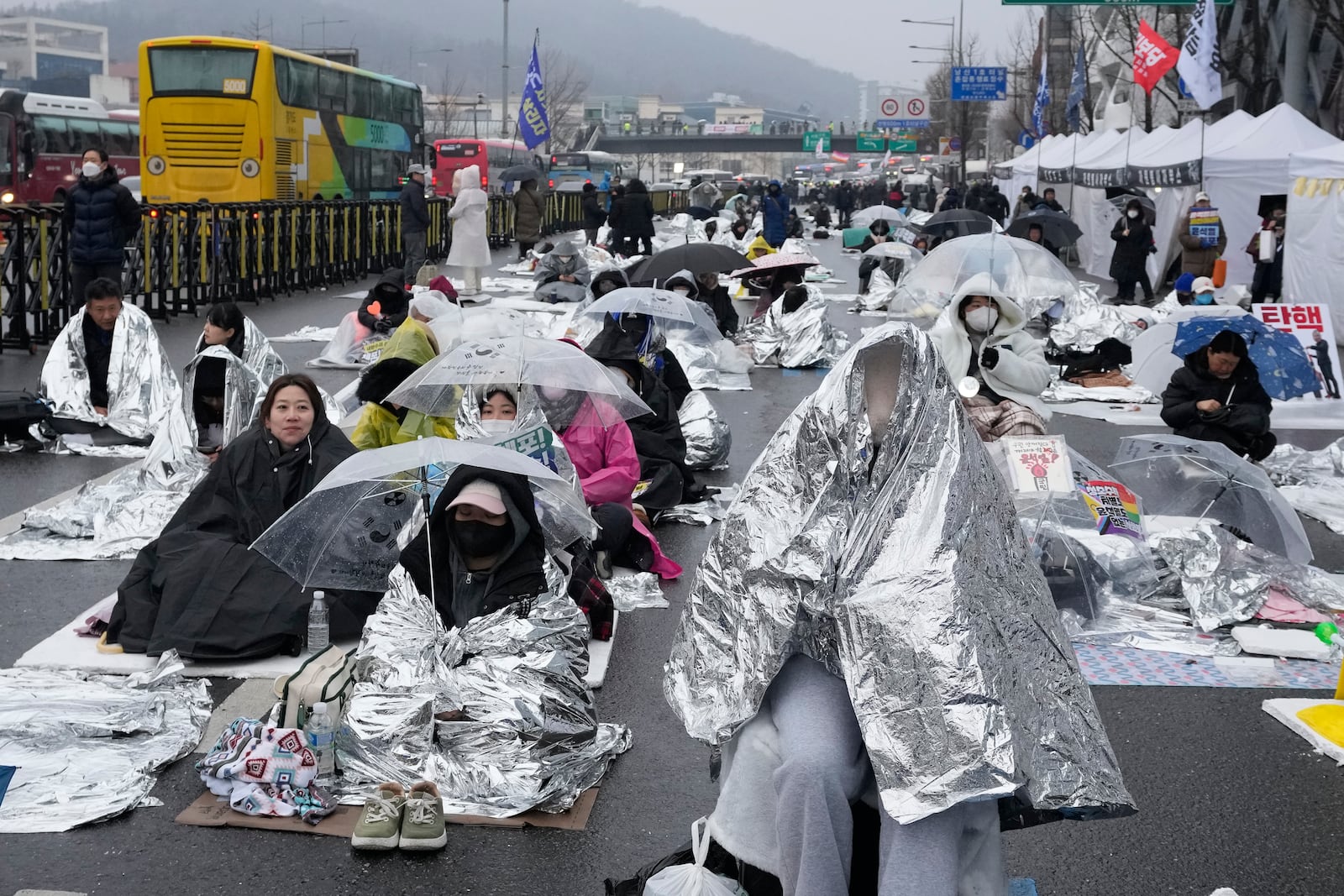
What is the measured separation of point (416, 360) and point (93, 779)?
3579 mm

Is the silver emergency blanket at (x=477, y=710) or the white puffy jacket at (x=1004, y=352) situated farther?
the white puffy jacket at (x=1004, y=352)

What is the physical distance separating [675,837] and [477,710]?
0.77 meters

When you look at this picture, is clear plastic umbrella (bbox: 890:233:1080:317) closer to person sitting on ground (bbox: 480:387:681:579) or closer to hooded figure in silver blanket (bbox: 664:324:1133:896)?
Answer: person sitting on ground (bbox: 480:387:681:579)

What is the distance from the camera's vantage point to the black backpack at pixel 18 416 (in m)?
10.6

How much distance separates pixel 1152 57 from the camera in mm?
25203

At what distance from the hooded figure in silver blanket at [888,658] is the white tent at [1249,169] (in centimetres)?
1967

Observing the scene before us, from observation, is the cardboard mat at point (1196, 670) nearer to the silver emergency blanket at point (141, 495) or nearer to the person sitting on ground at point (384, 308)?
the silver emergency blanket at point (141, 495)

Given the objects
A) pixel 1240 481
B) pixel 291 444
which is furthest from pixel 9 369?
pixel 1240 481

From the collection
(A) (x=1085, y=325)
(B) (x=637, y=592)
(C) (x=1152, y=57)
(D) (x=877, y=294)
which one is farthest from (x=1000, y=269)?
(C) (x=1152, y=57)

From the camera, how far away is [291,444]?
6543 mm

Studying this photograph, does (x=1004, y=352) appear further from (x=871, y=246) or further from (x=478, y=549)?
(x=871, y=246)

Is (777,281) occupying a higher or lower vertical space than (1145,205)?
lower

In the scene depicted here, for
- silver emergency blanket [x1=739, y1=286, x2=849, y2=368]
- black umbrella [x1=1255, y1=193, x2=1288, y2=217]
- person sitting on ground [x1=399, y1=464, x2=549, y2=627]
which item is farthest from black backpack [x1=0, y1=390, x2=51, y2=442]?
black umbrella [x1=1255, y1=193, x2=1288, y2=217]

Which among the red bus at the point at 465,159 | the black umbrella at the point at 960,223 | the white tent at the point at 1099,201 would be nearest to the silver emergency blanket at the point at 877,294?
the black umbrella at the point at 960,223
